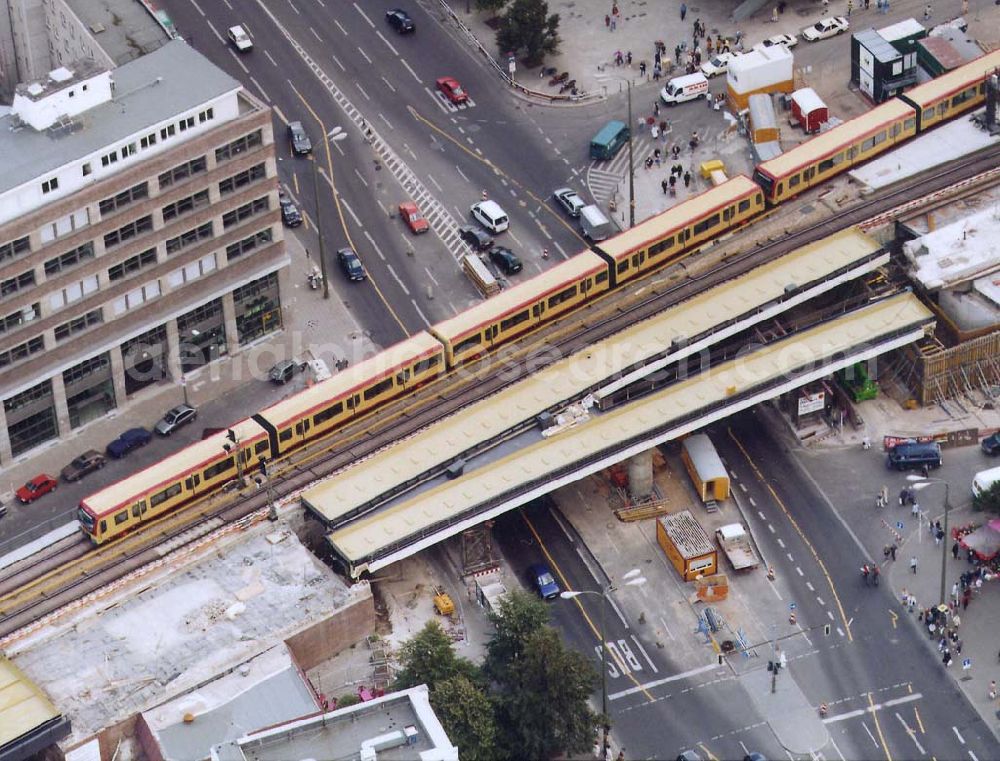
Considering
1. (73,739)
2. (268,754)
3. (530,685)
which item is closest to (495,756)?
(530,685)

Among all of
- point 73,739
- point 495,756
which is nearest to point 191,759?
point 73,739

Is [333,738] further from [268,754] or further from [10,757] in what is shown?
[10,757]

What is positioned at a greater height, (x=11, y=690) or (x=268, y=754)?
(x=11, y=690)

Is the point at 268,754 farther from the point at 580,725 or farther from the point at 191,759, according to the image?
the point at 580,725

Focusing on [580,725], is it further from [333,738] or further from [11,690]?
[11,690]
